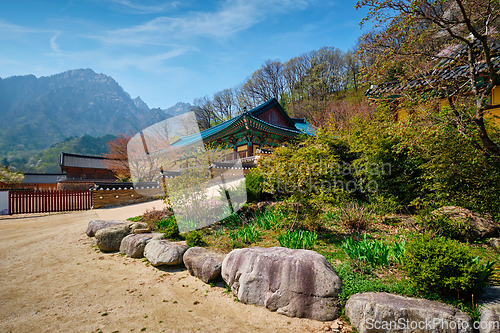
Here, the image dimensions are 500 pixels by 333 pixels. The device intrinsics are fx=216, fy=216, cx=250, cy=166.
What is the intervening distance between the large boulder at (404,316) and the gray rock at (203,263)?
7.61ft

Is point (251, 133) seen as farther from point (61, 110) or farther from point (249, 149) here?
point (61, 110)

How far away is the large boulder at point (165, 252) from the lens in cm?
470

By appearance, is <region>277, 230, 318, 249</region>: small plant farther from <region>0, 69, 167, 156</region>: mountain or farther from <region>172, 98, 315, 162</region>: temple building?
<region>0, 69, 167, 156</region>: mountain

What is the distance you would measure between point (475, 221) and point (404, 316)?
3586 mm

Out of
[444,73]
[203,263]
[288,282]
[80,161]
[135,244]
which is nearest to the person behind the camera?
[288,282]

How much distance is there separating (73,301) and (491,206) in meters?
8.25

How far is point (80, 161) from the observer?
31812 mm

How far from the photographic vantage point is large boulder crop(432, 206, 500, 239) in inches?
172

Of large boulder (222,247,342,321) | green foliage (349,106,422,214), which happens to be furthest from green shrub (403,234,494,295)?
green foliage (349,106,422,214)

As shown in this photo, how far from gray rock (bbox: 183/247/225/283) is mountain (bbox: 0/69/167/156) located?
97231mm

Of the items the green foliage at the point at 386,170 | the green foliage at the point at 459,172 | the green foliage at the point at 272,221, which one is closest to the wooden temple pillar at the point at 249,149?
the green foliage at the point at 386,170

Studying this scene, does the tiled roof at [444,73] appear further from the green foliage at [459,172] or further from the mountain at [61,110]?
the mountain at [61,110]

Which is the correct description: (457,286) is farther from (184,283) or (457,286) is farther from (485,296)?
(184,283)

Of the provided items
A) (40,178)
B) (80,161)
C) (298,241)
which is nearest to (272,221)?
(298,241)
